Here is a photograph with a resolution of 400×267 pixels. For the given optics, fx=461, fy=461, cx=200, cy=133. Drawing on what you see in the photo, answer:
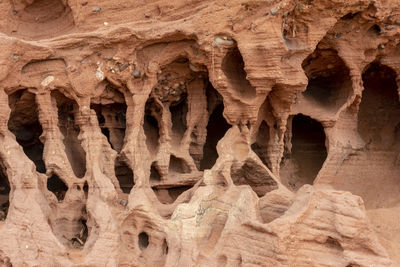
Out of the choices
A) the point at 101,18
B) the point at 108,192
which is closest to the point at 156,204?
the point at 108,192

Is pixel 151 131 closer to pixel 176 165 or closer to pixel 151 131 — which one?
pixel 151 131

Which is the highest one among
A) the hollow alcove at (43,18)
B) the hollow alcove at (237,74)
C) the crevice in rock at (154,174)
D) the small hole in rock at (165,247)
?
the hollow alcove at (43,18)

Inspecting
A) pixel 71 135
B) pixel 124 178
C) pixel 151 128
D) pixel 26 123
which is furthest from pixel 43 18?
pixel 124 178

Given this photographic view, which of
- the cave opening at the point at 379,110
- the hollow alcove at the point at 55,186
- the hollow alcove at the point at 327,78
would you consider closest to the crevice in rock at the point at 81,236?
the hollow alcove at the point at 55,186

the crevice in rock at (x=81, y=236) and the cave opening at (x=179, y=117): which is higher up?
the cave opening at (x=179, y=117)

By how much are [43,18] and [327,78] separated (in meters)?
5.50

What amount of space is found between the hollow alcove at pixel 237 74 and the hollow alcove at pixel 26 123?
10.9 ft

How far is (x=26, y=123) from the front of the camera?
8562 millimetres

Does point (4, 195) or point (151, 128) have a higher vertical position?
point (151, 128)

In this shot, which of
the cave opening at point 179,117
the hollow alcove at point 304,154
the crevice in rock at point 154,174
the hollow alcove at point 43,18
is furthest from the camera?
the hollow alcove at point 304,154

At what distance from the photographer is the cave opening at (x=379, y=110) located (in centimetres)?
891

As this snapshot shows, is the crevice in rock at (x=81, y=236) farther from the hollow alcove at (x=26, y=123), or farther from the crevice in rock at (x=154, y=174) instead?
the hollow alcove at (x=26, y=123)

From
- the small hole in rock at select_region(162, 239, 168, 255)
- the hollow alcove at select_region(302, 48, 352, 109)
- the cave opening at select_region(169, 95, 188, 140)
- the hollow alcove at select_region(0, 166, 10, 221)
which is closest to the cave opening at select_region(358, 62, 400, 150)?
the hollow alcove at select_region(302, 48, 352, 109)

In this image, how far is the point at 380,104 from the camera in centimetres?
917
